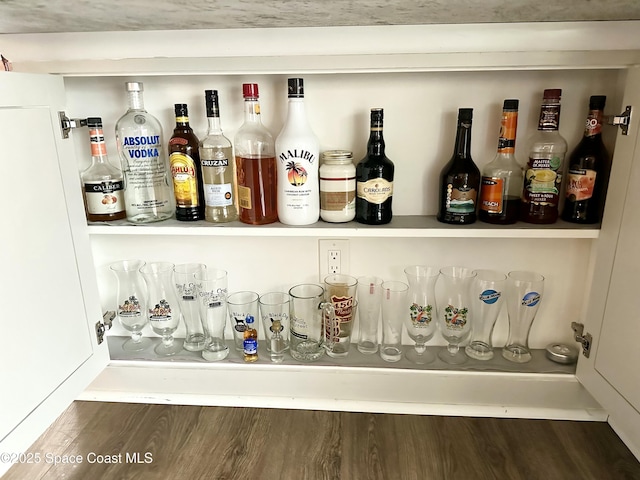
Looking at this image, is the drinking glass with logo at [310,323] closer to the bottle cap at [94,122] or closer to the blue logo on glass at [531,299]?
the blue logo on glass at [531,299]

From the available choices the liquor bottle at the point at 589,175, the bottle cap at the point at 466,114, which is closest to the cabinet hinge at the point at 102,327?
the bottle cap at the point at 466,114

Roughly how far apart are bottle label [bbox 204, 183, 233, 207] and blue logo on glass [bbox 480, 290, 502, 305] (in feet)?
1.94

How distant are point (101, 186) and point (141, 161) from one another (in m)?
0.10

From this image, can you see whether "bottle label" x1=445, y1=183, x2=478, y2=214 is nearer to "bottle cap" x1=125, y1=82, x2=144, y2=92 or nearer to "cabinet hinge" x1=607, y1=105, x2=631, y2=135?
"cabinet hinge" x1=607, y1=105, x2=631, y2=135

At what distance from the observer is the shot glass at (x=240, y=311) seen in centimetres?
106

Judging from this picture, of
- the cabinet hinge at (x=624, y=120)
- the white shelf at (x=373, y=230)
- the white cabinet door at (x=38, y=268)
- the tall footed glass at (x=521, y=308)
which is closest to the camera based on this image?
the white cabinet door at (x=38, y=268)

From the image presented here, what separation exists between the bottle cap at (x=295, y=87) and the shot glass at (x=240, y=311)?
0.47 m

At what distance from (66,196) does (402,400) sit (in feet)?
2.71

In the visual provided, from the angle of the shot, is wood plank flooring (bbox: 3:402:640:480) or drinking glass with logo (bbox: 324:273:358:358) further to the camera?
drinking glass with logo (bbox: 324:273:358:358)

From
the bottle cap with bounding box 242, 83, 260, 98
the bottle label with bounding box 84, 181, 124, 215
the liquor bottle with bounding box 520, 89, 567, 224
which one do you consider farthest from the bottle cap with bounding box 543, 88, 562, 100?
the bottle label with bounding box 84, 181, 124, 215

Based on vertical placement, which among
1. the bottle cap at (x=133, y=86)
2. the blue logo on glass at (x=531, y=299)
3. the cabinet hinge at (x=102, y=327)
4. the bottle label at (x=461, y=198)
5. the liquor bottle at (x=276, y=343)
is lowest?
the liquor bottle at (x=276, y=343)

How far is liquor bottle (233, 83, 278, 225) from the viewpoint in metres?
0.96

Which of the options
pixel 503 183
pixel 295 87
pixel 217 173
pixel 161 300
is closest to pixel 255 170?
pixel 217 173

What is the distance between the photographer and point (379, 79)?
0.97 metres
